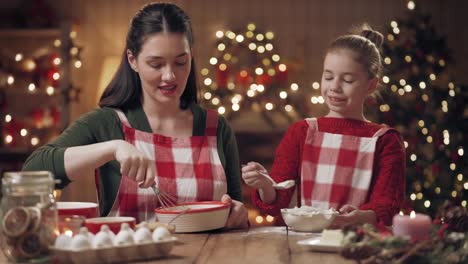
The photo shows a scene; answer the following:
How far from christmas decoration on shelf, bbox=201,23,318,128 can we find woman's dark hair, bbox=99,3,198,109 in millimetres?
3730

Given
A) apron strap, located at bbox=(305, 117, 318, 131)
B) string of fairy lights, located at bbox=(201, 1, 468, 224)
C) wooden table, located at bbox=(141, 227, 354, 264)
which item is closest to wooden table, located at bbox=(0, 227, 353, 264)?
wooden table, located at bbox=(141, 227, 354, 264)

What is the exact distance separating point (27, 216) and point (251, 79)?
486cm

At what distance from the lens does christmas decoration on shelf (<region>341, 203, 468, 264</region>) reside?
149 cm

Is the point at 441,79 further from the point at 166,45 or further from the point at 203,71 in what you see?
the point at 166,45

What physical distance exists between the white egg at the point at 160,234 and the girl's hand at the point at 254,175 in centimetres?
48

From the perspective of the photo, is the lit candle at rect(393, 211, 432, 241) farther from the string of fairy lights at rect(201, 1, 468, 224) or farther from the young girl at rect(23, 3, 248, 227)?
the string of fairy lights at rect(201, 1, 468, 224)

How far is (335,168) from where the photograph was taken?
2553 millimetres

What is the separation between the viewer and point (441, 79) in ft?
19.4

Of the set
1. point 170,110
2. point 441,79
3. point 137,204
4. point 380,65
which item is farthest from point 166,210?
point 441,79

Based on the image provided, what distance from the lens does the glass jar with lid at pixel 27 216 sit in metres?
1.59

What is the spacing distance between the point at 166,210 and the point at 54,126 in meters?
4.40

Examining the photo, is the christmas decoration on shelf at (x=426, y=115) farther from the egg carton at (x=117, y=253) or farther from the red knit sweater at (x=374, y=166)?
the egg carton at (x=117, y=253)

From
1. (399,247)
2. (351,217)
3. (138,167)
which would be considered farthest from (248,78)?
(399,247)

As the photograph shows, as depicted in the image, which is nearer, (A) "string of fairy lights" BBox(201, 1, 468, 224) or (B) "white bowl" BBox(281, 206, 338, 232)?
(B) "white bowl" BBox(281, 206, 338, 232)
